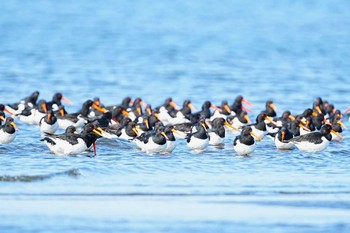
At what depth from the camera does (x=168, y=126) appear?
20.6 metres

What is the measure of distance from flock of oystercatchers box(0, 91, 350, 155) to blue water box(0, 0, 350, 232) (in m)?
0.32

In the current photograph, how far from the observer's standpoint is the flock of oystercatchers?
19688 mm

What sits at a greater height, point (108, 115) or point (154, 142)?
point (108, 115)

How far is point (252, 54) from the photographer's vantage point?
43281 mm

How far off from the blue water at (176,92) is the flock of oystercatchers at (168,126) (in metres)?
0.32

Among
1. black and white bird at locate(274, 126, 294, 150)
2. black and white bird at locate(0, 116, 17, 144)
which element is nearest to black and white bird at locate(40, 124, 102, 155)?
black and white bird at locate(0, 116, 17, 144)

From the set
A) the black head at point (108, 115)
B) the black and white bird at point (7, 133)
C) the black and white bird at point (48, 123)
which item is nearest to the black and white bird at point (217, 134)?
the black head at point (108, 115)

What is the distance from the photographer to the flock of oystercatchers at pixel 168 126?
1969 centimetres

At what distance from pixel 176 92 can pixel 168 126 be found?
431 inches

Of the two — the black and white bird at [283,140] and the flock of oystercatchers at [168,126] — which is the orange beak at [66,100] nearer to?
the flock of oystercatchers at [168,126]

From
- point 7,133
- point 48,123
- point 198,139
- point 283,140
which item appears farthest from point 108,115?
point 283,140

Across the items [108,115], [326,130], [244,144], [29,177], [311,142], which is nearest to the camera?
[29,177]

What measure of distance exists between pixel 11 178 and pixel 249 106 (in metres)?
12.8

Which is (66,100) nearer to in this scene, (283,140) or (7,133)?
(7,133)
